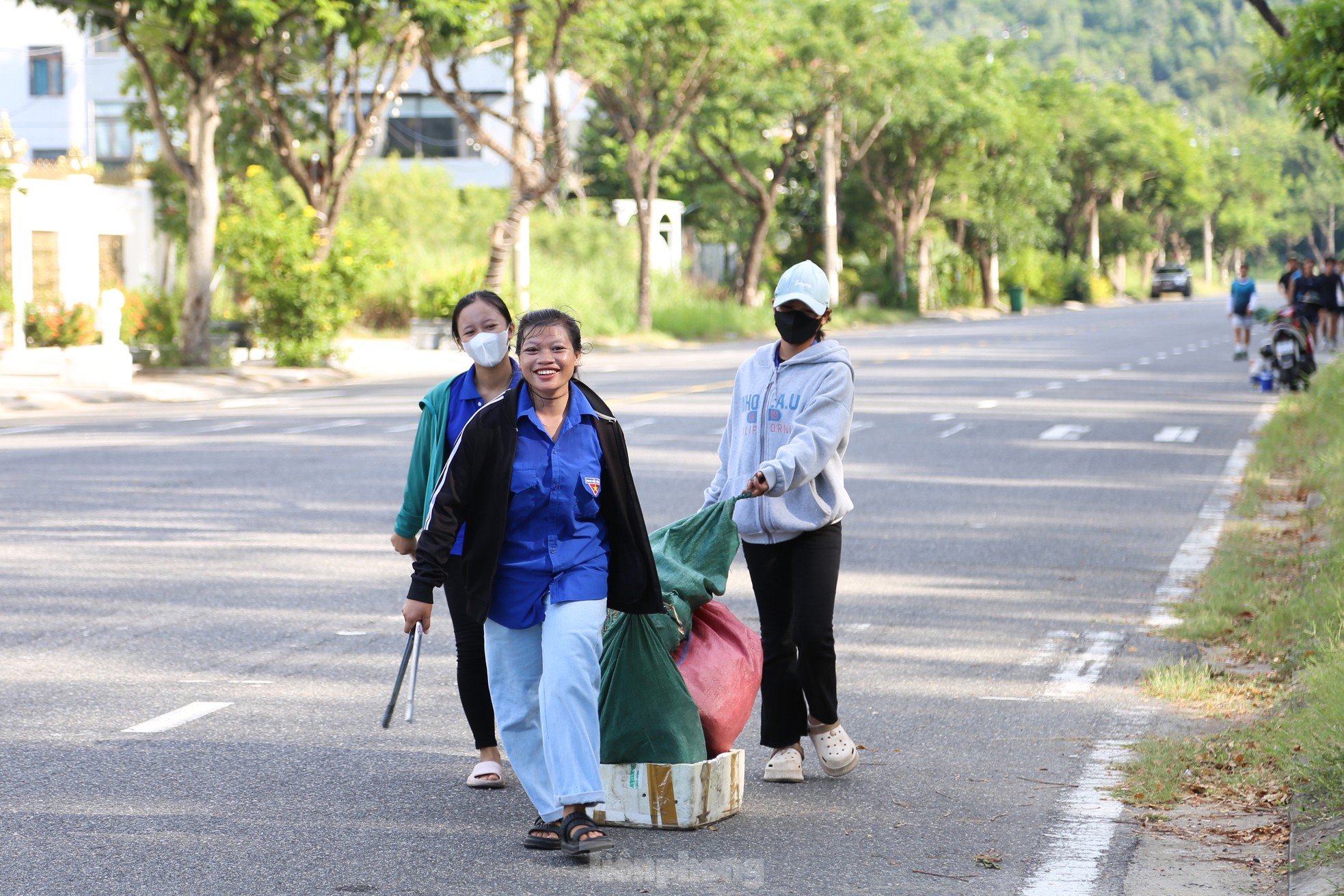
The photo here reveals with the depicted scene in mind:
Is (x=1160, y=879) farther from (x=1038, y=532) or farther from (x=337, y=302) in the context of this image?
(x=337, y=302)

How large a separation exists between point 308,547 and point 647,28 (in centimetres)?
2975

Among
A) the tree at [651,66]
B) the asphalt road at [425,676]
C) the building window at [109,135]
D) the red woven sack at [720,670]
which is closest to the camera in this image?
the asphalt road at [425,676]

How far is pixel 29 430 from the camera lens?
1962 centimetres

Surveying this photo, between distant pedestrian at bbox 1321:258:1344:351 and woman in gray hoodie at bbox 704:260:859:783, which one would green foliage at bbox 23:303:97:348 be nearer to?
distant pedestrian at bbox 1321:258:1344:351

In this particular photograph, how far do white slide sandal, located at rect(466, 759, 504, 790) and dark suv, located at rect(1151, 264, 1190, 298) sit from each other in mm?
90161

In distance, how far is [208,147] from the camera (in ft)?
90.7

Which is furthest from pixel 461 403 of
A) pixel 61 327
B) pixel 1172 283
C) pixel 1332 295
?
pixel 1172 283

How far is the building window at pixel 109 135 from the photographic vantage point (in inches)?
2655

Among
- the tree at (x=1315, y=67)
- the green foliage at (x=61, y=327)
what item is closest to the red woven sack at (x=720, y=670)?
the tree at (x=1315, y=67)

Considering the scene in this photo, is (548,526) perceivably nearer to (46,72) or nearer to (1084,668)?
(1084,668)

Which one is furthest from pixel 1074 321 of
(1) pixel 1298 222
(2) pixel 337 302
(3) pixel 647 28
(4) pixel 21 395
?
(1) pixel 1298 222

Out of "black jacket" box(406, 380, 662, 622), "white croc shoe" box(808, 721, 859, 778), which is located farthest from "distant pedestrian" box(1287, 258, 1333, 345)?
"black jacket" box(406, 380, 662, 622)

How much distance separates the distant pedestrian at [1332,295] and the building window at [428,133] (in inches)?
1797

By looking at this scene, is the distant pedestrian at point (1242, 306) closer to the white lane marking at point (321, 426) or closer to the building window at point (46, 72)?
the white lane marking at point (321, 426)
